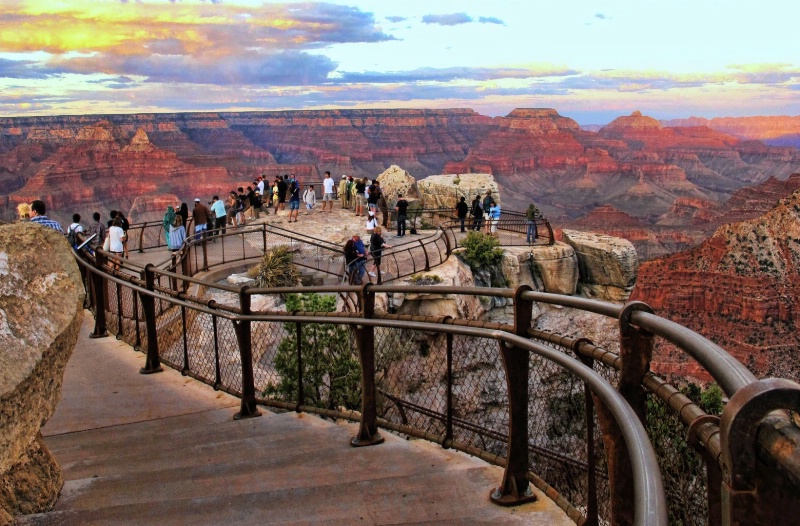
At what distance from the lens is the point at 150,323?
7371mm

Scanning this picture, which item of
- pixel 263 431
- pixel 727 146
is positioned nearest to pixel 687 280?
pixel 263 431

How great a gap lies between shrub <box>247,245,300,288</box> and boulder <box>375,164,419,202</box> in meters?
13.0

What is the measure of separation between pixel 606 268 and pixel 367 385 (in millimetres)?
23871

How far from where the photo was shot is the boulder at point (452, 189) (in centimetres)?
3069

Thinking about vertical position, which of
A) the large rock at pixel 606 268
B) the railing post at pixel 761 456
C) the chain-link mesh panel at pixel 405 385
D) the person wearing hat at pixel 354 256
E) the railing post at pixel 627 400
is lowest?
the large rock at pixel 606 268

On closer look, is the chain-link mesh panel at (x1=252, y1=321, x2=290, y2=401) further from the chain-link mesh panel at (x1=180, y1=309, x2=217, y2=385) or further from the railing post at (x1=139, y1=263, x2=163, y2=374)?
the railing post at (x1=139, y1=263, x2=163, y2=374)

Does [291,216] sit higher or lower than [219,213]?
lower

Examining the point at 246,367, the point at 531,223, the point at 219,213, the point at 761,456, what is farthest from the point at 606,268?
the point at 761,456

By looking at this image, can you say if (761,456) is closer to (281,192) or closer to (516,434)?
(516,434)

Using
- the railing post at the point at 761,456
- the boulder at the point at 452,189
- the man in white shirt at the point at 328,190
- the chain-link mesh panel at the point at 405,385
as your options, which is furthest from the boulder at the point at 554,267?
the railing post at the point at 761,456

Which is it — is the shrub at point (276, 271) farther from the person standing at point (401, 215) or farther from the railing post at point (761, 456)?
the railing post at point (761, 456)

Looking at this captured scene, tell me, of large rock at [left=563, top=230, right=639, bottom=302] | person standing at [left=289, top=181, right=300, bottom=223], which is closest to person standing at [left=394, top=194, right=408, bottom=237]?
person standing at [left=289, top=181, right=300, bottom=223]

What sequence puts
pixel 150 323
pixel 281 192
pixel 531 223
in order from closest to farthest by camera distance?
1. pixel 150 323
2. pixel 531 223
3. pixel 281 192

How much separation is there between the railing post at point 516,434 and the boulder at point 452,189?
89.2ft
